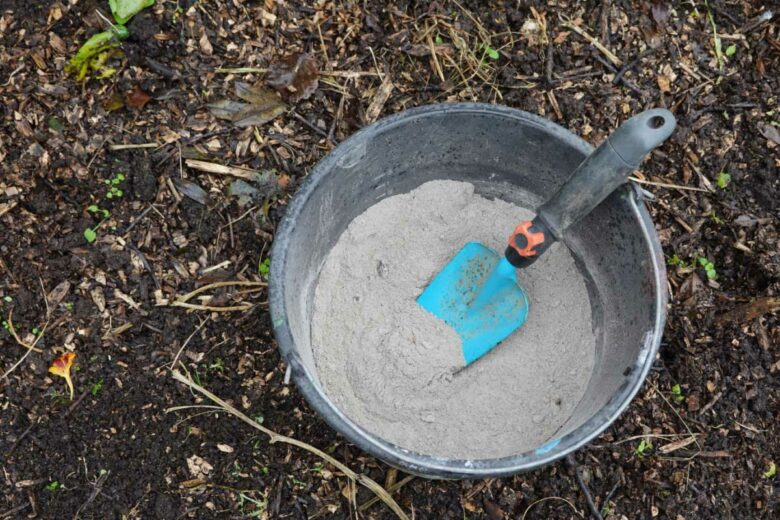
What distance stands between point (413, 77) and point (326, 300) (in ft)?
2.76

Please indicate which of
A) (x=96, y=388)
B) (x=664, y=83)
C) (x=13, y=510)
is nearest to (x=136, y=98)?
(x=96, y=388)

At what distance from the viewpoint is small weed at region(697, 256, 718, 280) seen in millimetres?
2457

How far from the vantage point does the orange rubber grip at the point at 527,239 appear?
1889 mm

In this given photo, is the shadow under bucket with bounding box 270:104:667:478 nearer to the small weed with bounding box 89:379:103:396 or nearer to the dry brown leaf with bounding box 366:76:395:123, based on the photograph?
the dry brown leaf with bounding box 366:76:395:123

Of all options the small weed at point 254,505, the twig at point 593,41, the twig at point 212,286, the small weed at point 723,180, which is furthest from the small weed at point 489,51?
the small weed at point 254,505

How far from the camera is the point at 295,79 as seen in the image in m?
2.50

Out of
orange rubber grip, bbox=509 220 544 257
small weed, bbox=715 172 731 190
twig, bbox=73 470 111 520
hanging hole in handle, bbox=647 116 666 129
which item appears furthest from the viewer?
small weed, bbox=715 172 731 190

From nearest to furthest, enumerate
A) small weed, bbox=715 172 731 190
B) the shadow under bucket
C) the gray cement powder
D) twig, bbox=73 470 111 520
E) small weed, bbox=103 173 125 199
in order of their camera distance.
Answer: the shadow under bucket, the gray cement powder, twig, bbox=73 470 111 520, small weed, bbox=103 173 125 199, small weed, bbox=715 172 731 190

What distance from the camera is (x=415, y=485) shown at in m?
2.26

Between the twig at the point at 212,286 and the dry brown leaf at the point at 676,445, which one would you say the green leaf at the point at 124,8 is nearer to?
the twig at the point at 212,286

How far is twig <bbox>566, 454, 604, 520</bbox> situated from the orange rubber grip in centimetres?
73

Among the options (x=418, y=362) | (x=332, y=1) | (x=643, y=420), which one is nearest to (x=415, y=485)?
(x=418, y=362)

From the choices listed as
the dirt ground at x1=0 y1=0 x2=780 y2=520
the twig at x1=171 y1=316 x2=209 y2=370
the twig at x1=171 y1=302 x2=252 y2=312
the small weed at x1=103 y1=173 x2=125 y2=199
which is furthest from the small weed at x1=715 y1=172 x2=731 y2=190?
the small weed at x1=103 y1=173 x2=125 y2=199

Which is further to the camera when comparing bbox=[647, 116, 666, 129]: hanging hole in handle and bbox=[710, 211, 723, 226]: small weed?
bbox=[710, 211, 723, 226]: small weed
